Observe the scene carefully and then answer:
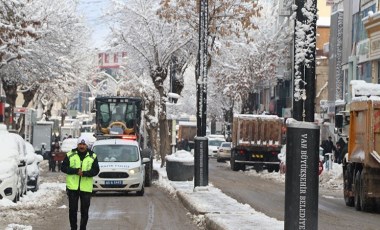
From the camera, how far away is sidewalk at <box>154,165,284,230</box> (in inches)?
689

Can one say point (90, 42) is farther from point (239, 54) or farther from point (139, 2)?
point (139, 2)

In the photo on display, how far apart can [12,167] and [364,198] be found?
8.60m

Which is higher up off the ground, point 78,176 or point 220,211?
point 78,176

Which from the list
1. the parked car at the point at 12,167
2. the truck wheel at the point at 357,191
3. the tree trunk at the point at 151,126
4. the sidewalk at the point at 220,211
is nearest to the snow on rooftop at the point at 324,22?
the tree trunk at the point at 151,126

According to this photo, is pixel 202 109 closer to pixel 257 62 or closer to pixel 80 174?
pixel 80 174

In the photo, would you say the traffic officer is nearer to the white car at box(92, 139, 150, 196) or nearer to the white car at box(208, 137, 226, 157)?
the white car at box(92, 139, 150, 196)

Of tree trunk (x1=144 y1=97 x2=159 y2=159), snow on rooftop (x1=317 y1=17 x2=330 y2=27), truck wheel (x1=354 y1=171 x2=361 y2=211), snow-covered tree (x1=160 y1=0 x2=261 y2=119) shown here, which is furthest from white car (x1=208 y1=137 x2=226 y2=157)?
truck wheel (x1=354 y1=171 x2=361 y2=211)

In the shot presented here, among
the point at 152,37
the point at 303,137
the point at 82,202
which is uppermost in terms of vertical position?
the point at 152,37

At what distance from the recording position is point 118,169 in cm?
3002

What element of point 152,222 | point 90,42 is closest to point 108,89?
point 90,42

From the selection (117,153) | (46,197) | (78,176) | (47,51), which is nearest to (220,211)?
(78,176)

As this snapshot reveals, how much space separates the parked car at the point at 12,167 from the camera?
74.1 feet

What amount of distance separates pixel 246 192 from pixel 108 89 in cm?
7352

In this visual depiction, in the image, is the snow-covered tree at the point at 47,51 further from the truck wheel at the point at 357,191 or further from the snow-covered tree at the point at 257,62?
the truck wheel at the point at 357,191
